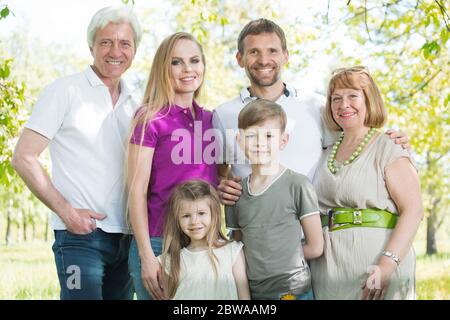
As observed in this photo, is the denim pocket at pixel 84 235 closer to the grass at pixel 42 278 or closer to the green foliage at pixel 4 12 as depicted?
the green foliage at pixel 4 12

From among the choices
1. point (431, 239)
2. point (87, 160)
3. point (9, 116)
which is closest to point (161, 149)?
point (87, 160)

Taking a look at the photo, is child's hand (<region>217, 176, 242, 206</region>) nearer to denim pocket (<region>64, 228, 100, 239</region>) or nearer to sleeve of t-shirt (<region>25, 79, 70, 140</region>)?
denim pocket (<region>64, 228, 100, 239</region>)

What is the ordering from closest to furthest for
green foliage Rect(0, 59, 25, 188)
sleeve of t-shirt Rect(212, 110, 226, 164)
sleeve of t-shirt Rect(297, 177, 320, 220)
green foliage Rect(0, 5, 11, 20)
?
sleeve of t-shirt Rect(297, 177, 320, 220) < sleeve of t-shirt Rect(212, 110, 226, 164) < green foliage Rect(0, 5, 11, 20) < green foliage Rect(0, 59, 25, 188)

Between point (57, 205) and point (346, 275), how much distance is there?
1390mm

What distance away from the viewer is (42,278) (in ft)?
31.5

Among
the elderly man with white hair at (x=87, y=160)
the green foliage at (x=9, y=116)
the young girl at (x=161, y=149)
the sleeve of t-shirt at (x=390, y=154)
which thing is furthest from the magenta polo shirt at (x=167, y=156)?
the green foliage at (x=9, y=116)

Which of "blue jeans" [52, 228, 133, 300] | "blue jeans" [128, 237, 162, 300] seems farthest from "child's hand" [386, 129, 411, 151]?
"blue jeans" [52, 228, 133, 300]

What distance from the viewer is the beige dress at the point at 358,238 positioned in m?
3.06

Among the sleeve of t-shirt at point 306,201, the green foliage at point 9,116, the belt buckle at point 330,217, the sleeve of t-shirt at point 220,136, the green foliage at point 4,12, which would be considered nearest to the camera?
the sleeve of t-shirt at point 306,201

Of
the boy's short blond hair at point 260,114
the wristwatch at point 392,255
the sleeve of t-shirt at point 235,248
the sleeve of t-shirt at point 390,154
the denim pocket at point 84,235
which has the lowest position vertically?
the wristwatch at point 392,255

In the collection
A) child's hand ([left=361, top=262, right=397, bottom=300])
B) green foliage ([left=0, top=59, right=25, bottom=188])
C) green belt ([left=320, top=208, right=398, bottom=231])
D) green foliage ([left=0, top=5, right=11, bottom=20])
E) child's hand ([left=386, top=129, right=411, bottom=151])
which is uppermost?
green foliage ([left=0, top=5, right=11, bottom=20])

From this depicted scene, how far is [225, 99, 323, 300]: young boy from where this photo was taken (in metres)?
2.98

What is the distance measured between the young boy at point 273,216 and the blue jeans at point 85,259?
66cm

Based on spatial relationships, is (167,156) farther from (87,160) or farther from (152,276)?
(152,276)
